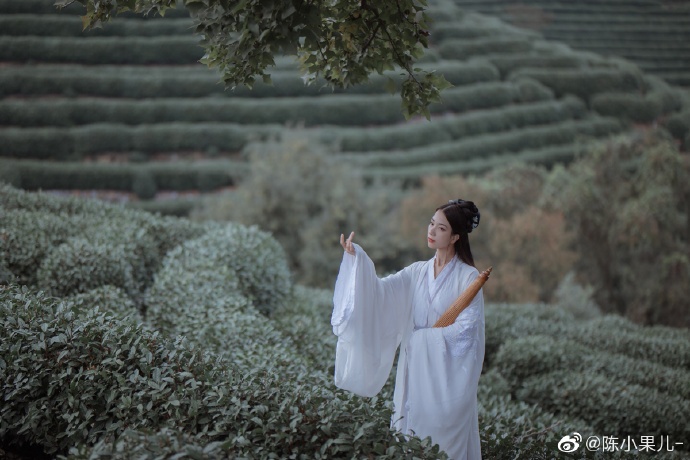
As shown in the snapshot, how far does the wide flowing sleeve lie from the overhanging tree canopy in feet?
3.64

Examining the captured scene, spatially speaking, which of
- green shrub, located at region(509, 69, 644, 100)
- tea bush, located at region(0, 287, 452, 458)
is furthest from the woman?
green shrub, located at region(509, 69, 644, 100)

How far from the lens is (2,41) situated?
1708 cm

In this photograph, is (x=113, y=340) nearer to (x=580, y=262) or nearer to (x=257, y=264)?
(x=257, y=264)

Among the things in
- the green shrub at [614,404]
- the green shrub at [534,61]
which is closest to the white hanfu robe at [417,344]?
the green shrub at [614,404]

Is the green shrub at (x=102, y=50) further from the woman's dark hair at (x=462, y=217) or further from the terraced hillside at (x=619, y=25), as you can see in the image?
the woman's dark hair at (x=462, y=217)

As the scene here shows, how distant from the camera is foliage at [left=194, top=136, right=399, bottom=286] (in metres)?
18.8

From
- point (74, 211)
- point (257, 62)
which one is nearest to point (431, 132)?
point (74, 211)

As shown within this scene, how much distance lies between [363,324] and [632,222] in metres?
16.4

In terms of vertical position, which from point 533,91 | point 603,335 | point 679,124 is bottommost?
point 603,335

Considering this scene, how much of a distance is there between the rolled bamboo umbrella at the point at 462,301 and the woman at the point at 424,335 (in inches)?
1.3

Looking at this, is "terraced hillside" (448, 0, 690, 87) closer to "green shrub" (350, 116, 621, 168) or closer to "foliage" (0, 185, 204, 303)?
"green shrub" (350, 116, 621, 168)

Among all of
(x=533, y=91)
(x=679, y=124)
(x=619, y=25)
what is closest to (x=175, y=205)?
(x=533, y=91)

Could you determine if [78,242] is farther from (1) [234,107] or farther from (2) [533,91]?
(2) [533,91]

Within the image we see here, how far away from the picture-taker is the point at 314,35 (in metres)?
3.48
